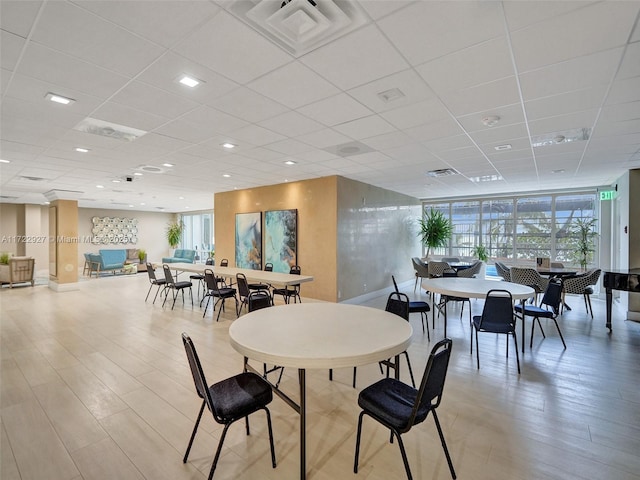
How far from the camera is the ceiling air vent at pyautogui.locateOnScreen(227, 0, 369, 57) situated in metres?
1.73

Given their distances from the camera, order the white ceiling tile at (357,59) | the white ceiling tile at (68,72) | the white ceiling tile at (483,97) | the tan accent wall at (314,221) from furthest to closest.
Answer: the tan accent wall at (314,221) → the white ceiling tile at (483,97) → the white ceiling tile at (68,72) → the white ceiling tile at (357,59)

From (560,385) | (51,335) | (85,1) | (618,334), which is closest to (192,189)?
(51,335)

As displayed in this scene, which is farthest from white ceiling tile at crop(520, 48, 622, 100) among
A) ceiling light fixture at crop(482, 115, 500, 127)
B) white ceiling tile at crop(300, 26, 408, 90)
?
white ceiling tile at crop(300, 26, 408, 90)

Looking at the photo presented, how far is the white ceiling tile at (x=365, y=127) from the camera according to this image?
344 cm

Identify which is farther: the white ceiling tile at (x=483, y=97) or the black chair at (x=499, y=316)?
the black chair at (x=499, y=316)

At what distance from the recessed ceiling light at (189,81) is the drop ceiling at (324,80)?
0.14 feet

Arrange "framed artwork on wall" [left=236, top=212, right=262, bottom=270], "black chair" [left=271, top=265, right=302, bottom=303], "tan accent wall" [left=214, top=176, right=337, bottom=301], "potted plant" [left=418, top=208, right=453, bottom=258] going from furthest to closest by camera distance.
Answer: "potted plant" [left=418, top=208, right=453, bottom=258] < "framed artwork on wall" [left=236, top=212, right=262, bottom=270] < "tan accent wall" [left=214, top=176, right=337, bottom=301] < "black chair" [left=271, top=265, right=302, bottom=303]

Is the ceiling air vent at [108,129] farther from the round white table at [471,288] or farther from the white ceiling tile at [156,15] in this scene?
the round white table at [471,288]

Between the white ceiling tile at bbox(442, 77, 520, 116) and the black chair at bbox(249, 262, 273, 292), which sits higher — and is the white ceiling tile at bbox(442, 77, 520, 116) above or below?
above

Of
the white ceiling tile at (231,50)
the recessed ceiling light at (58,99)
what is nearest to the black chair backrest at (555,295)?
the white ceiling tile at (231,50)

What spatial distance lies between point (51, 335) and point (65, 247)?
5510 millimetres

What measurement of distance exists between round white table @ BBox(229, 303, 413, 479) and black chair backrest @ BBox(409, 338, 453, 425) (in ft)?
0.78

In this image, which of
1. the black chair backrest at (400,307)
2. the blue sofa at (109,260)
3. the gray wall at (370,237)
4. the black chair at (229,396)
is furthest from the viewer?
the blue sofa at (109,260)

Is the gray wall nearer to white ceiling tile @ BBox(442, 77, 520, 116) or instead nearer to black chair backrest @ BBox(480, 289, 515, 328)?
black chair backrest @ BBox(480, 289, 515, 328)
